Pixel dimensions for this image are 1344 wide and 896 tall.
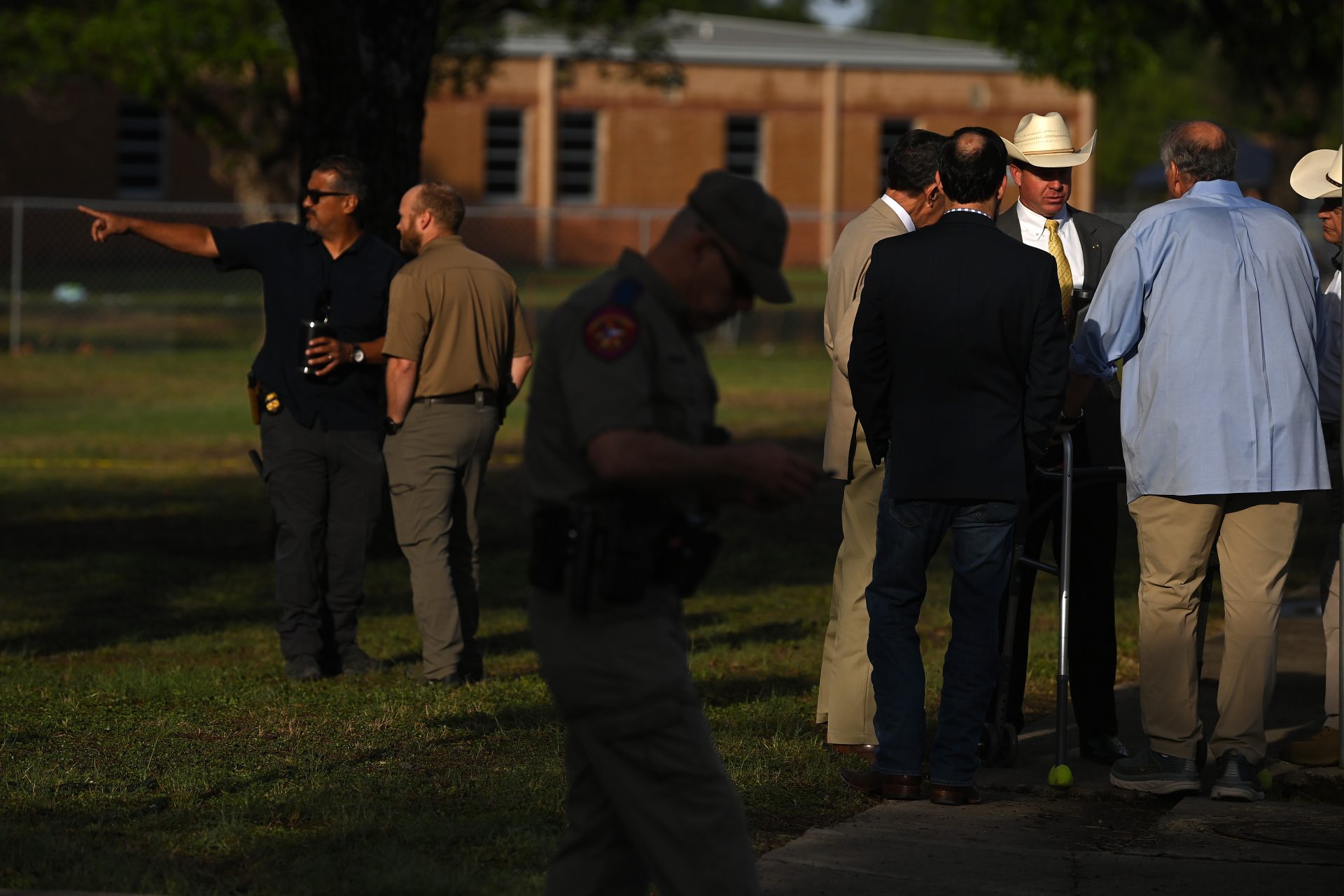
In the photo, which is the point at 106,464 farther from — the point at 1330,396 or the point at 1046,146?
the point at 1330,396

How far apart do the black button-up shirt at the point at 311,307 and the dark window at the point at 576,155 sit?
112 ft

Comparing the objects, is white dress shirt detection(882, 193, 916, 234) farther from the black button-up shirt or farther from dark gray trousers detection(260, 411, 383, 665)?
dark gray trousers detection(260, 411, 383, 665)

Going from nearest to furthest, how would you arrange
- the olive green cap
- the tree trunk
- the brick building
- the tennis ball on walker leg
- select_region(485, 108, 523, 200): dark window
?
1. the olive green cap
2. the tennis ball on walker leg
3. the tree trunk
4. the brick building
5. select_region(485, 108, 523, 200): dark window

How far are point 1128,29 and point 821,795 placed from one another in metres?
17.1

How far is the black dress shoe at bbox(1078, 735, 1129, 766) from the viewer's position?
21.5ft

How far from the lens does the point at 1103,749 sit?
6582 millimetres

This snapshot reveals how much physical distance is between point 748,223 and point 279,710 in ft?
13.1

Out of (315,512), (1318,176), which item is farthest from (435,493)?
(1318,176)

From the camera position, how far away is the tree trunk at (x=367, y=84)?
1053cm

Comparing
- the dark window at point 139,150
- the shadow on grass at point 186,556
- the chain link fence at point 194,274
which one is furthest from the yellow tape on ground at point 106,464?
the dark window at point 139,150

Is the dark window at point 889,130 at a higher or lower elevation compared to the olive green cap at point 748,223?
higher

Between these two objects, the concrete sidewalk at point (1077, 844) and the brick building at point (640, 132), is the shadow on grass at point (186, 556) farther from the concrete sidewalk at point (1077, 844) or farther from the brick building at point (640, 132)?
the brick building at point (640, 132)

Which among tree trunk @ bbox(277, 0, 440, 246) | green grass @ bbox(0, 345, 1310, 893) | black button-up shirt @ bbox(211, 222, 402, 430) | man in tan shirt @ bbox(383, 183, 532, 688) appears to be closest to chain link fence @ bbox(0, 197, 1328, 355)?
green grass @ bbox(0, 345, 1310, 893)

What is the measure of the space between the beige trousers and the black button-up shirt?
12.5 feet
